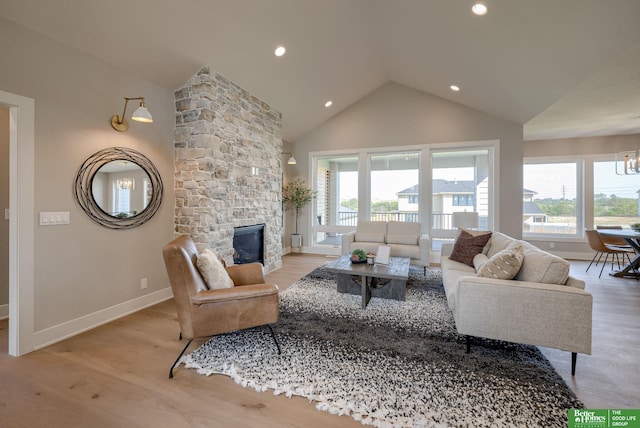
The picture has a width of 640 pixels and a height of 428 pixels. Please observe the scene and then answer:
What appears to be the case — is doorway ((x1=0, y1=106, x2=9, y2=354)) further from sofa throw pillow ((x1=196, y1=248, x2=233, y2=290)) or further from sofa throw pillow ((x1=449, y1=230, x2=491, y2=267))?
sofa throw pillow ((x1=449, y1=230, x2=491, y2=267))

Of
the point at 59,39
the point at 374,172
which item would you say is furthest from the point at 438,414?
the point at 374,172

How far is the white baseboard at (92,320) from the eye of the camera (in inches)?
95.4

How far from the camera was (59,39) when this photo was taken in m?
2.49

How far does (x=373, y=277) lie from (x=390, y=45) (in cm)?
373

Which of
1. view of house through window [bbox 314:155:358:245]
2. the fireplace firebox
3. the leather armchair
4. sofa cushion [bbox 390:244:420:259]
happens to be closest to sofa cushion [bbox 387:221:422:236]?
sofa cushion [bbox 390:244:420:259]

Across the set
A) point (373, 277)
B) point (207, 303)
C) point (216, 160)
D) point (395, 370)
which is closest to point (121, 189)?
point (216, 160)

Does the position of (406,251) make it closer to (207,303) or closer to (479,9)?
(479,9)

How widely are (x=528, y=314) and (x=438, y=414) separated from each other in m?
1.03

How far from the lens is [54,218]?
8.18 ft

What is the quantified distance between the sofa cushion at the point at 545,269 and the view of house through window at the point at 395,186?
12.6 feet

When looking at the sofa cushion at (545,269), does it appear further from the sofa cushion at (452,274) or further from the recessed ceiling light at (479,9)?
the recessed ceiling light at (479,9)

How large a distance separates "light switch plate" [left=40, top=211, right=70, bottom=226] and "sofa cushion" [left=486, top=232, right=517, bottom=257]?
456 cm

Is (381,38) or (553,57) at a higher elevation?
(381,38)

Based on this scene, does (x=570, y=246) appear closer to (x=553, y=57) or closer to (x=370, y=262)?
(x=553, y=57)
